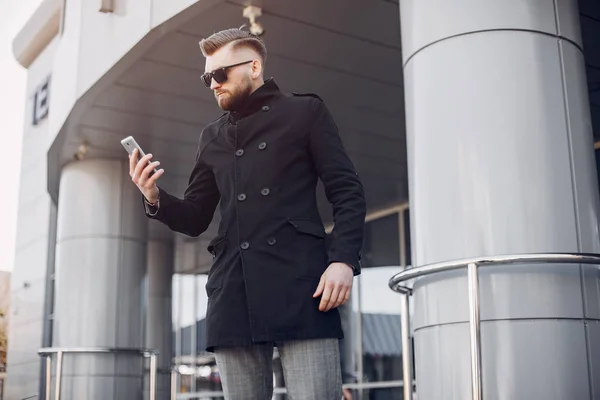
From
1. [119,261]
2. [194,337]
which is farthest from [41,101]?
[194,337]

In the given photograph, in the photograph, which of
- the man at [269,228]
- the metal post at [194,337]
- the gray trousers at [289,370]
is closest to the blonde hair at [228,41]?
the man at [269,228]

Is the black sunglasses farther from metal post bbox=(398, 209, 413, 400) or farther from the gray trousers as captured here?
metal post bbox=(398, 209, 413, 400)

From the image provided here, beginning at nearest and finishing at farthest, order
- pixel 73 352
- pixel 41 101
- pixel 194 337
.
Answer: pixel 73 352, pixel 41 101, pixel 194 337

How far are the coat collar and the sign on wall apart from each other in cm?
990

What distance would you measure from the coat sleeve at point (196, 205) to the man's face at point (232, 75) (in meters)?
0.28

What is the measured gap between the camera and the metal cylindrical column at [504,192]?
357cm

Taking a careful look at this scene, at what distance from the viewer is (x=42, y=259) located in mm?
11961

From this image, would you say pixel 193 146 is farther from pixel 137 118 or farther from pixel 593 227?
pixel 593 227

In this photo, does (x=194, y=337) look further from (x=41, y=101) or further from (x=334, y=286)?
(x=334, y=286)

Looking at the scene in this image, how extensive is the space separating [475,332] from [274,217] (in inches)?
53.1

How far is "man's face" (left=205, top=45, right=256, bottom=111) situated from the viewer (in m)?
2.49

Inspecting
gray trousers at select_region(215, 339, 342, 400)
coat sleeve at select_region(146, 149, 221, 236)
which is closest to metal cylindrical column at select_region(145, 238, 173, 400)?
coat sleeve at select_region(146, 149, 221, 236)

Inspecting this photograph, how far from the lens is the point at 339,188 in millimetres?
2480

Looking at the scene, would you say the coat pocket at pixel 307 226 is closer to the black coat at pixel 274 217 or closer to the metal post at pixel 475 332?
the black coat at pixel 274 217
